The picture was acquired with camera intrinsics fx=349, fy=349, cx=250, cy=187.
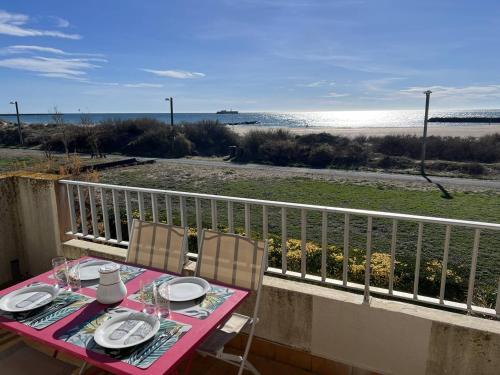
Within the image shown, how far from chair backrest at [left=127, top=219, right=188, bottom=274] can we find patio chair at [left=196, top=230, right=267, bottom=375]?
189 millimetres

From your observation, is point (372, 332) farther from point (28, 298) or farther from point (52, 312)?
point (28, 298)

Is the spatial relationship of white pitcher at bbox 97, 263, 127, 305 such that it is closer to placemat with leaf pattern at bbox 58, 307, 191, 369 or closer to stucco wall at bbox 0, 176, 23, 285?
placemat with leaf pattern at bbox 58, 307, 191, 369

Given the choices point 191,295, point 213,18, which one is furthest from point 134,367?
point 213,18

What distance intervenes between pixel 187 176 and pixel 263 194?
4.64 meters

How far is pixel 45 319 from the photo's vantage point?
5.98 feet

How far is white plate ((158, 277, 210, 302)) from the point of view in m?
2.01

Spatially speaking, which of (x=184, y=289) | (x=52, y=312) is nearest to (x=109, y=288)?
(x=52, y=312)

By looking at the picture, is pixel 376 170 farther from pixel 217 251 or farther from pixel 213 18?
pixel 217 251

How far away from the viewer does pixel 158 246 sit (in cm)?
278

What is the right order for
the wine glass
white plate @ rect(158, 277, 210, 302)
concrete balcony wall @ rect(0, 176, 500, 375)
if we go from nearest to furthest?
white plate @ rect(158, 277, 210, 302) < the wine glass < concrete balcony wall @ rect(0, 176, 500, 375)

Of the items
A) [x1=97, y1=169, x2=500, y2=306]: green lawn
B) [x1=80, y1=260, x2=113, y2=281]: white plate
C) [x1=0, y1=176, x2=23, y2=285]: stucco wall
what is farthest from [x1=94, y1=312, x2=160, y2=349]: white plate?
[x1=97, y1=169, x2=500, y2=306]: green lawn

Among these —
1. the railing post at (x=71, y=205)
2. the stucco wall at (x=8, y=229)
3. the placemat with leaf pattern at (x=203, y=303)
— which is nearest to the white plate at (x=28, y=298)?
the placemat with leaf pattern at (x=203, y=303)

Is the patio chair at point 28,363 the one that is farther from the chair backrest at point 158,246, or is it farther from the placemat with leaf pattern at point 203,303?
the chair backrest at point 158,246

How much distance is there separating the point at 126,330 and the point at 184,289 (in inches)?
19.4
